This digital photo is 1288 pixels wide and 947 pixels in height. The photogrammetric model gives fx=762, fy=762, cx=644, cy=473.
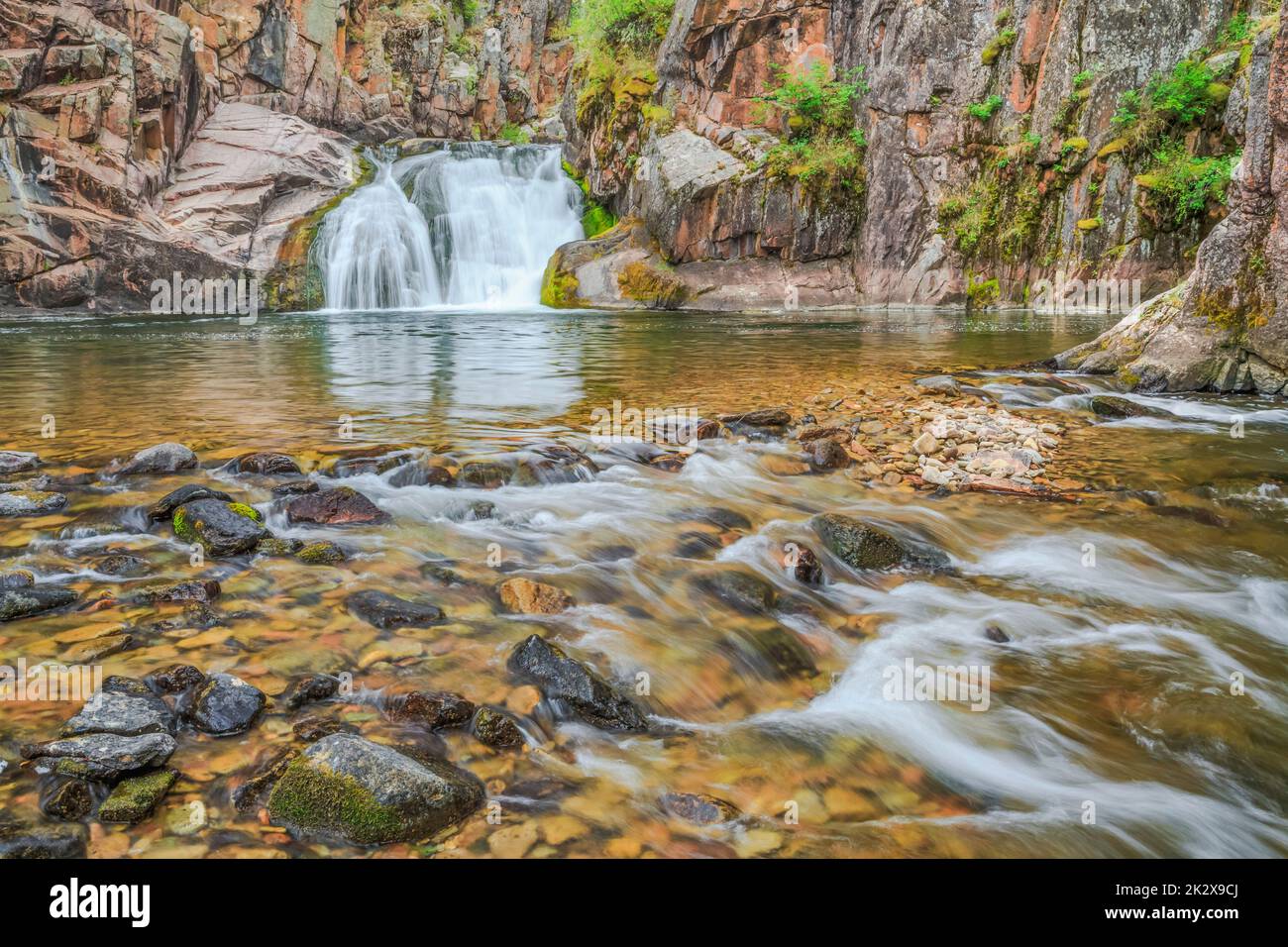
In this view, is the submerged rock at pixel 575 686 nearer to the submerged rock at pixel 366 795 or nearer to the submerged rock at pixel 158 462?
the submerged rock at pixel 366 795

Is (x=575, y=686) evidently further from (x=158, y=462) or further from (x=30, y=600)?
(x=158, y=462)

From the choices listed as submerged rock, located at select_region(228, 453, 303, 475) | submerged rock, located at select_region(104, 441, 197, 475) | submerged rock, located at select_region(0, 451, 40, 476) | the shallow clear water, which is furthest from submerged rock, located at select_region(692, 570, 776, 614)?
submerged rock, located at select_region(0, 451, 40, 476)

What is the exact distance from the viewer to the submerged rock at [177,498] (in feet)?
13.7

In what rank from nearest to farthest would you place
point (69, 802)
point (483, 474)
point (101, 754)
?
point (69, 802), point (101, 754), point (483, 474)

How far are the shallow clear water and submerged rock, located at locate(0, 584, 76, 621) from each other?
0.11 meters

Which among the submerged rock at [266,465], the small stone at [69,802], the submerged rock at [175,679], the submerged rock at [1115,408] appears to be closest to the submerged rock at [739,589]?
the submerged rock at [175,679]

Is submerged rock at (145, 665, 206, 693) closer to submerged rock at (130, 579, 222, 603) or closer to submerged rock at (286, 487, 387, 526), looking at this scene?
submerged rock at (130, 579, 222, 603)

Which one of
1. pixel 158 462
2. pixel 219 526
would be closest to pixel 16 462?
pixel 158 462

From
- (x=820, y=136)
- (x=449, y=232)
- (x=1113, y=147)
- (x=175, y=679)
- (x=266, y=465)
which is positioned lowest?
(x=175, y=679)

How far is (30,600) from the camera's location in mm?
3193

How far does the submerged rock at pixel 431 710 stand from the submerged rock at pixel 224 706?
430 mm

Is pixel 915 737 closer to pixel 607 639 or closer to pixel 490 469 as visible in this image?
pixel 607 639

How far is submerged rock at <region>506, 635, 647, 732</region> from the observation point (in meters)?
2.71

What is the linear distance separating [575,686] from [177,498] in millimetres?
2854
